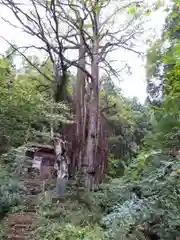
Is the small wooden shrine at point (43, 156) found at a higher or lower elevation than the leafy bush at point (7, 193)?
higher

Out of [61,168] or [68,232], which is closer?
[68,232]

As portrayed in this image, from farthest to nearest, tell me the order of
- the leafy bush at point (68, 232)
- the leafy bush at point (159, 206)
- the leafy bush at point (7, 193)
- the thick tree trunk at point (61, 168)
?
the thick tree trunk at point (61, 168), the leafy bush at point (7, 193), the leafy bush at point (68, 232), the leafy bush at point (159, 206)

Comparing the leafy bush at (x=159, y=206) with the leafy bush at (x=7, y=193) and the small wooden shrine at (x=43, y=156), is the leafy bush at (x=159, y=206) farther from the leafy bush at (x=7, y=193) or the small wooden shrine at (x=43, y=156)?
the small wooden shrine at (x=43, y=156)

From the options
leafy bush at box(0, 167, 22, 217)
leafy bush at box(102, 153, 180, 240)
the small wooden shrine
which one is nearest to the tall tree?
leafy bush at box(0, 167, 22, 217)

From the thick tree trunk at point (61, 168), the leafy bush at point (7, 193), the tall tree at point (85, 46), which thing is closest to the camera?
the leafy bush at point (7, 193)

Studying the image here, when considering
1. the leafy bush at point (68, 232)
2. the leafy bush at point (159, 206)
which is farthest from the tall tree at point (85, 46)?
the leafy bush at point (159, 206)

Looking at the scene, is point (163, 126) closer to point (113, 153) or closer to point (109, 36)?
point (109, 36)

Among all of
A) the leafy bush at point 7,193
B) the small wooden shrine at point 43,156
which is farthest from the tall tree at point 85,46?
the small wooden shrine at point 43,156

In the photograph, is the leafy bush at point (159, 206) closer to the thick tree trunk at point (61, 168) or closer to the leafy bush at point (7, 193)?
the thick tree trunk at point (61, 168)

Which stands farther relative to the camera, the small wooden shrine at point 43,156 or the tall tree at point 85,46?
the small wooden shrine at point 43,156

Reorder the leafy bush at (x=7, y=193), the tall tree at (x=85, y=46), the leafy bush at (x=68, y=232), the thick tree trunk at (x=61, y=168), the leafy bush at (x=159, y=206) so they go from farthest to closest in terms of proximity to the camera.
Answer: the tall tree at (x=85, y=46) < the thick tree trunk at (x=61, y=168) < the leafy bush at (x=7, y=193) < the leafy bush at (x=68, y=232) < the leafy bush at (x=159, y=206)

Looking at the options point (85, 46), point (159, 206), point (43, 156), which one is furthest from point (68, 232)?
point (43, 156)

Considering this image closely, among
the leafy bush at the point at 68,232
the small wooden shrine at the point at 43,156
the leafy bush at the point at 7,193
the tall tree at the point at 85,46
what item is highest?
the tall tree at the point at 85,46

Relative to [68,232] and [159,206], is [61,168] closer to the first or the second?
[68,232]
